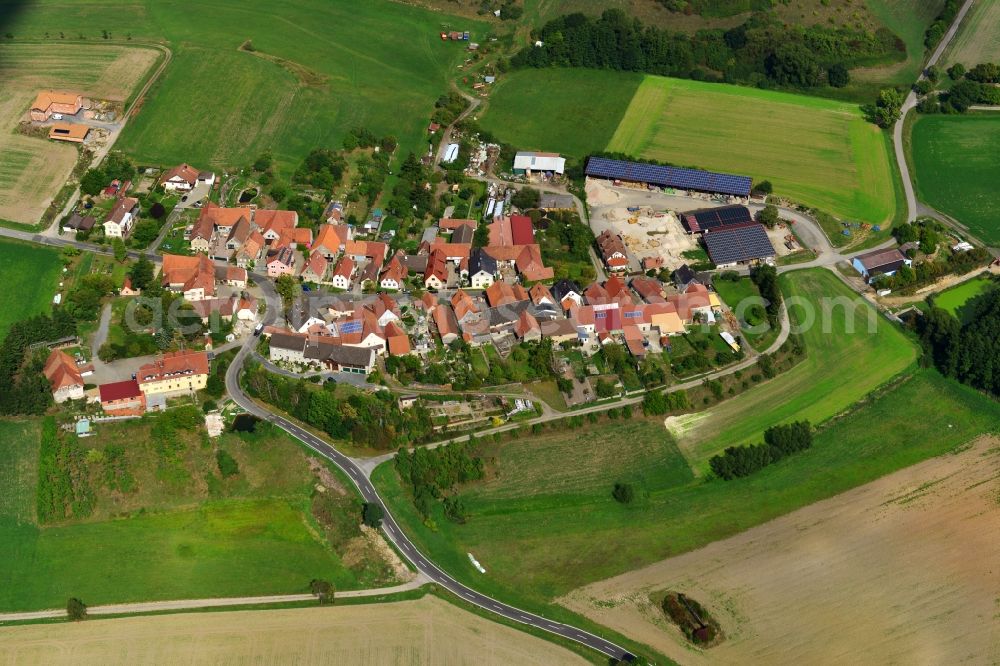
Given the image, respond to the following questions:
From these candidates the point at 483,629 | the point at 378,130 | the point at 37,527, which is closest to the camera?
the point at 483,629

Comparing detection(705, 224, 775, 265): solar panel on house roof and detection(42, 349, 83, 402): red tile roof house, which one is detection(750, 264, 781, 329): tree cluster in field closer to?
detection(705, 224, 775, 265): solar panel on house roof

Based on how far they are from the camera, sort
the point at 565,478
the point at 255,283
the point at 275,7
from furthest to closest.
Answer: the point at 275,7, the point at 255,283, the point at 565,478

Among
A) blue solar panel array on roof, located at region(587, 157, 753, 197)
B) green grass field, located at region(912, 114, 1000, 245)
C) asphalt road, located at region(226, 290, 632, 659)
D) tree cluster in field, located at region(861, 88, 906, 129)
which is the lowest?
asphalt road, located at region(226, 290, 632, 659)

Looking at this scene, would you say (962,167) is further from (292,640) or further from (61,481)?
(61,481)

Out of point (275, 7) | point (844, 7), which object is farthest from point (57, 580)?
point (844, 7)

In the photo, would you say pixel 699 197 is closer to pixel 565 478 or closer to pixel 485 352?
pixel 485 352

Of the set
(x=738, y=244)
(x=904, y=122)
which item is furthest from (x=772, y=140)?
(x=738, y=244)

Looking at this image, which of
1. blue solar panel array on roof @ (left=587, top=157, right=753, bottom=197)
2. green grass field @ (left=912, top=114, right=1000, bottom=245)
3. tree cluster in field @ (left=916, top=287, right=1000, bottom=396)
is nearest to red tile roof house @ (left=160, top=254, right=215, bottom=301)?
blue solar panel array on roof @ (left=587, top=157, right=753, bottom=197)
